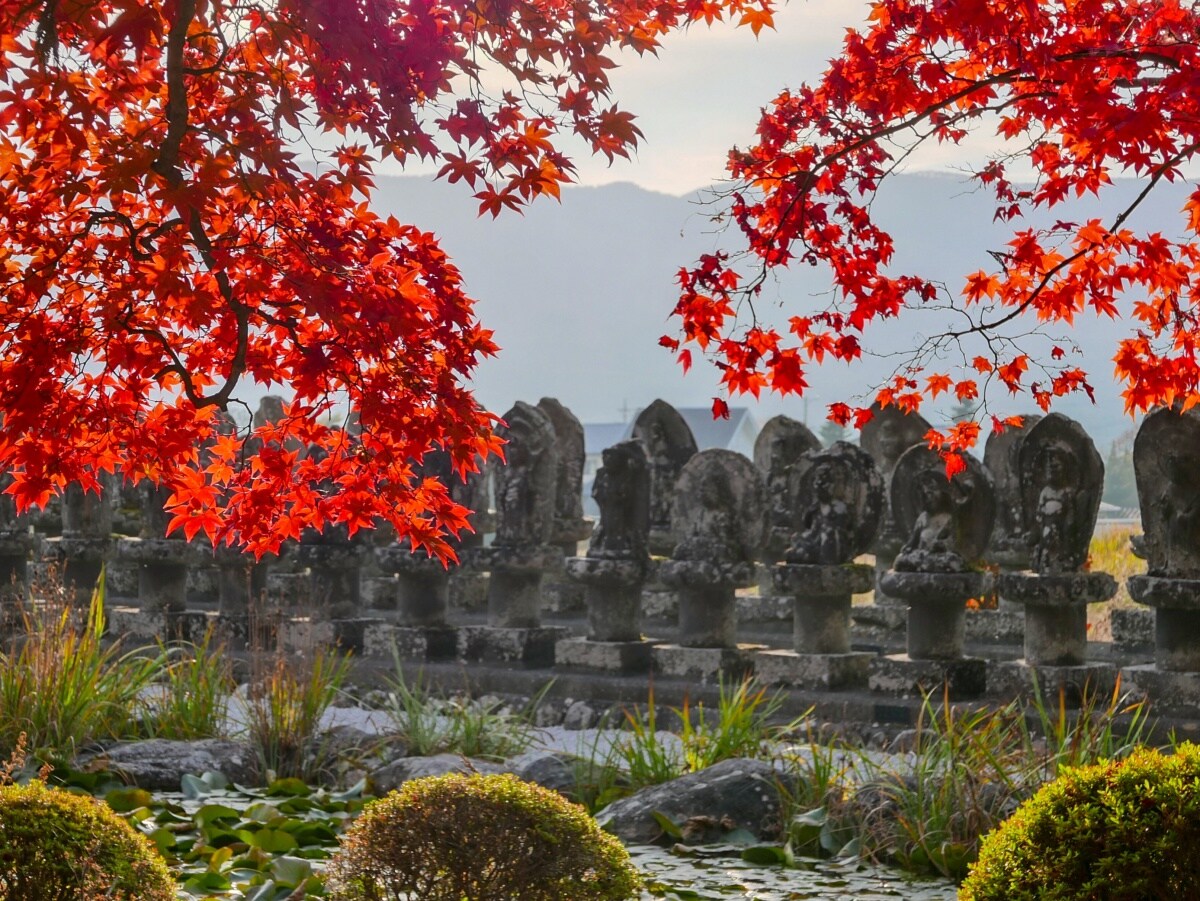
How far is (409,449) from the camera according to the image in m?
5.00

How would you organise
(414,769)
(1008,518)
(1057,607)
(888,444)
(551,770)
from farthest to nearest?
1. (888,444)
2. (1008,518)
3. (1057,607)
4. (414,769)
5. (551,770)

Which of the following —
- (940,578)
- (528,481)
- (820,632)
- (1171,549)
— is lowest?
(820,632)

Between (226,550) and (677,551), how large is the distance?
3.63 m

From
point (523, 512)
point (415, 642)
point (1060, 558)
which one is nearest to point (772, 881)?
point (1060, 558)

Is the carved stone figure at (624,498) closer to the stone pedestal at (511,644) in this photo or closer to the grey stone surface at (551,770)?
the stone pedestal at (511,644)

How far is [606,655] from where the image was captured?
32.6ft

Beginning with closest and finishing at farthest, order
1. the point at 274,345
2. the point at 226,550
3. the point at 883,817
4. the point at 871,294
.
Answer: the point at 274,345
the point at 883,817
the point at 871,294
the point at 226,550

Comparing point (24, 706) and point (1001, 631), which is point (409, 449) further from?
point (1001, 631)

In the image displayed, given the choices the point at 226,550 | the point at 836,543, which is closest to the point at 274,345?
the point at 836,543

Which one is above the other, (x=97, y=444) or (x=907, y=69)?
(x=907, y=69)

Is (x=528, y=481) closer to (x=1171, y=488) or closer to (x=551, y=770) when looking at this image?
(x=551, y=770)

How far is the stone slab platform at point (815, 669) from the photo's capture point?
29.9 ft

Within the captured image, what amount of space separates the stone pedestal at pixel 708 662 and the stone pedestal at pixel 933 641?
0.86 meters

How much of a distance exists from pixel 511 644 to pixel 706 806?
453 cm
